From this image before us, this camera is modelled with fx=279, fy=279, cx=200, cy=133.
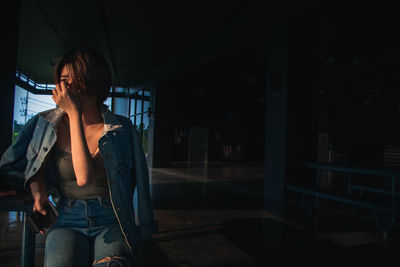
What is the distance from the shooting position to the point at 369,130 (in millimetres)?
17250

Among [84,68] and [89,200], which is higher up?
[84,68]

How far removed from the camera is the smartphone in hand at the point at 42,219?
46.7 inches

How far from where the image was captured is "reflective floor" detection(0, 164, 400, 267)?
2.93 m

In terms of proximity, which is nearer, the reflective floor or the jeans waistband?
the jeans waistband

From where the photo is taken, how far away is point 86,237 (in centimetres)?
116

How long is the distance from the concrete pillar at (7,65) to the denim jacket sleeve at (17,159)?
2.16 meters

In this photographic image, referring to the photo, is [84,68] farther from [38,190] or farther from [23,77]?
[23,77]

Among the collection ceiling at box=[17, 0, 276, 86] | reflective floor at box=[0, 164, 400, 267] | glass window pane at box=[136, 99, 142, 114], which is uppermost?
ceiling at box=[17, 0, 276, 86]

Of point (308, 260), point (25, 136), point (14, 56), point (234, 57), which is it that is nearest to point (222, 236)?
point (308, 260)

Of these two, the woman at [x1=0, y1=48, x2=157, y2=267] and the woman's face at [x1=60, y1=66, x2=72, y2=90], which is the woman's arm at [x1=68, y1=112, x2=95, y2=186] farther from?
the woman's face at [x1=60, y1=66, x2=72, y2=90]

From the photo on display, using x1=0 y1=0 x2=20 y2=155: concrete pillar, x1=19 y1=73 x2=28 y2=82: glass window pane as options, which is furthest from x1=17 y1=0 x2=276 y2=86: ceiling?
x1=0 y1=0 x2=20 y2=155: concrete pillar

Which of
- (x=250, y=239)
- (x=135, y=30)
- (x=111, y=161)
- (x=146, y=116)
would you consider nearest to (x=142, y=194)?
(x=111, y=161)

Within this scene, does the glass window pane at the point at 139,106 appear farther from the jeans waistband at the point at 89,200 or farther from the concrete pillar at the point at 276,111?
the jeans waistband at the point at 89,200

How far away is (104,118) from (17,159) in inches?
16.7
